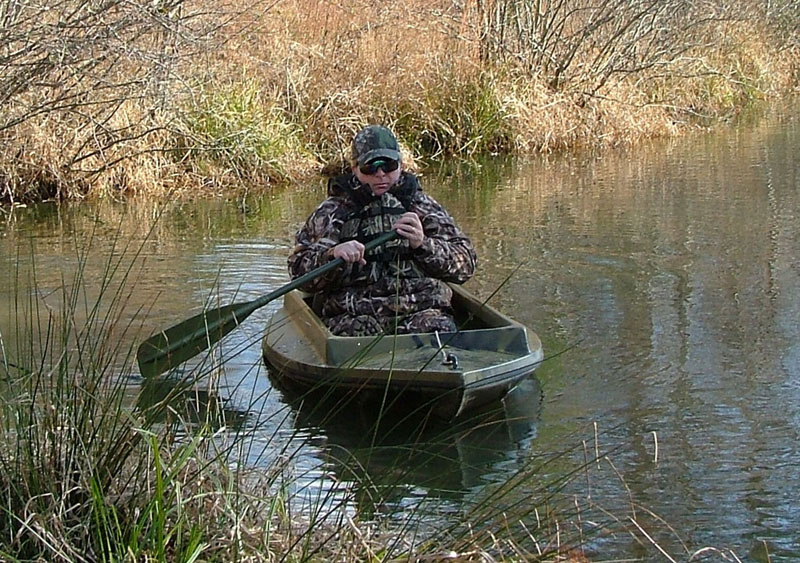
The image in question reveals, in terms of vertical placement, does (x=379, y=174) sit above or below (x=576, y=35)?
below

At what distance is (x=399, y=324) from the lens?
21.0 ft

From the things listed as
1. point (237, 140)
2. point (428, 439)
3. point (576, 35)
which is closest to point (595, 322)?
point (428, 439)

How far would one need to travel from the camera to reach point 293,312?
22.5 feet

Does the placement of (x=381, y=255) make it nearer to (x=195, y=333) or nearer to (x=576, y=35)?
(x=195, y=333)

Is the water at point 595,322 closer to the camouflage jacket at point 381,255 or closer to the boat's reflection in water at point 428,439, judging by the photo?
the boat's reflection in water at point 428,439

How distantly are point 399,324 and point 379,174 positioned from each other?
0.72 meters

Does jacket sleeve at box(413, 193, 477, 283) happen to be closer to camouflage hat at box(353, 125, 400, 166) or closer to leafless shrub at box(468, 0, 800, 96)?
camouflage hat at box(353, 125, 400, 166)

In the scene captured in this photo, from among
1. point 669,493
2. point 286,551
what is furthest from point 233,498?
point 669,493

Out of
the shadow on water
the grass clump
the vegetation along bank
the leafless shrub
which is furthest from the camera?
the leafless shrub

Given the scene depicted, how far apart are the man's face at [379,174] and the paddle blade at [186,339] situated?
91 centimetres

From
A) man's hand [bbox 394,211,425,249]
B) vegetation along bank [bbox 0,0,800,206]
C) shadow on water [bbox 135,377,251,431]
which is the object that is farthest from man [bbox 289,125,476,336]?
vegetation along bank [bbox 0,0,800,206]

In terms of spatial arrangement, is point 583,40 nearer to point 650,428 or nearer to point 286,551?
point 650,428

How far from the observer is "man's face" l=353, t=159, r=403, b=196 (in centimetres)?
634

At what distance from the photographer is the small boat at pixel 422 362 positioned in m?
5.50
